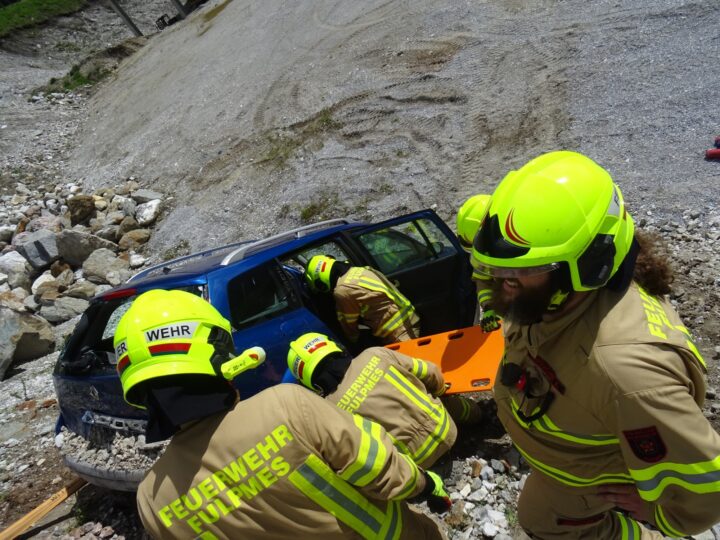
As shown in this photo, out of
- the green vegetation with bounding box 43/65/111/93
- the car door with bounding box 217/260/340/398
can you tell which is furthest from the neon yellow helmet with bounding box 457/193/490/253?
the green vegetation with bounding box 43/65/111/93

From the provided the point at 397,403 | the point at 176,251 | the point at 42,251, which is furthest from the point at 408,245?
the point at 42,251

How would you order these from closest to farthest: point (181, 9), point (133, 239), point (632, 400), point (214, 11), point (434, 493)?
point (632, 400) < point (434, 493) < point (133, 239) < point (214, 11) < point (181, 9)

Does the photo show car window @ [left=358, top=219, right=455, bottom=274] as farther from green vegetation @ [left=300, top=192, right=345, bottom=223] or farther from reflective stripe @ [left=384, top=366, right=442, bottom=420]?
green vegetation @ [left=300, top=192, right=345, bottom=223]

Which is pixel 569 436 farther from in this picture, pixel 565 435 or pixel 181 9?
pixel 181 9

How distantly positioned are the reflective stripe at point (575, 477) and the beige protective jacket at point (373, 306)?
2.00 m

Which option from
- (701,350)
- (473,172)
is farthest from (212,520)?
(473,172)

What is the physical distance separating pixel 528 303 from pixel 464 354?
241 cm

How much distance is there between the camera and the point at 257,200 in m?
9.89

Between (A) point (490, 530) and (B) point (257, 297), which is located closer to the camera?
(A) point (490, 530)

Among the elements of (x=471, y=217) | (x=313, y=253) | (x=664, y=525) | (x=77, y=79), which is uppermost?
(x=77, y=79)

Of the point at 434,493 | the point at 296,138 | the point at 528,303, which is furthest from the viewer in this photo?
the point at 296,138

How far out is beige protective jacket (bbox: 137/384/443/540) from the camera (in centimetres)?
168

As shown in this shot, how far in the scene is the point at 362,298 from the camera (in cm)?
393

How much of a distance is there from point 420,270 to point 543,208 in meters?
2.93
